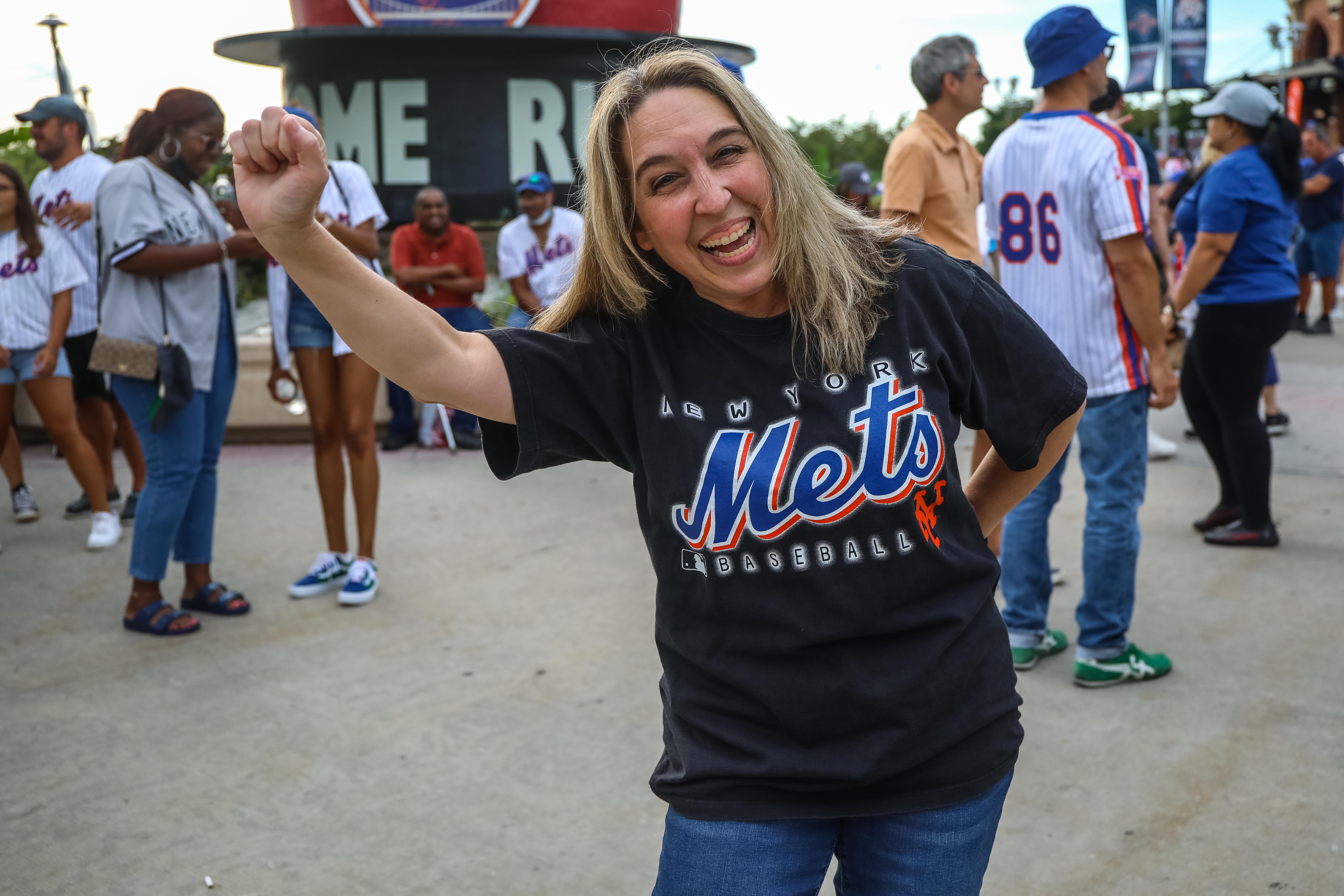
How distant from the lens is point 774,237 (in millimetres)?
1622

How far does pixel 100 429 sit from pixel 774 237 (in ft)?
Result: 19.2

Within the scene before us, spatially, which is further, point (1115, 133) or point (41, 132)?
point (41, 132)

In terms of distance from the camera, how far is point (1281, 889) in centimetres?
264

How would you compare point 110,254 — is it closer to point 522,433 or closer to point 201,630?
point 201,630

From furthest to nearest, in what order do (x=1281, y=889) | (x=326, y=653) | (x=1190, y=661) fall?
(x=326, y=653), (x=1190, y=661), (x=1281, y=889)

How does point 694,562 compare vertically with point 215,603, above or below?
above

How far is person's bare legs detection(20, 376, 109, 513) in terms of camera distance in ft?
18.9

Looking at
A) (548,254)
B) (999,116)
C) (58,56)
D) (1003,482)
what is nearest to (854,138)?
(999,116)

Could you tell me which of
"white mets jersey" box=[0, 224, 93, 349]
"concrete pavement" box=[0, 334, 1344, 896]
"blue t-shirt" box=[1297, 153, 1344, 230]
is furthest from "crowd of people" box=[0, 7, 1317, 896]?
"blue t-shirt" box=[1297, 153, 1344, 230]

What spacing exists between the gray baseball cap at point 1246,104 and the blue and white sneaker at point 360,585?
158 inches

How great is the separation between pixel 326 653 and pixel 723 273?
3.17 meters

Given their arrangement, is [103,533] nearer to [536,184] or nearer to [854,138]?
[536,184]

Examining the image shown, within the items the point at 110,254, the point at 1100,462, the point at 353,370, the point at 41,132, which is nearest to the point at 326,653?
the point at 353,370

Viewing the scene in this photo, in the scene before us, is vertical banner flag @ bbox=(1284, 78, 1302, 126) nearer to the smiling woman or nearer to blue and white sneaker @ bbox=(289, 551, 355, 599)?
blue and white sneaker @ bbox=(289, 551, 355, 599)
